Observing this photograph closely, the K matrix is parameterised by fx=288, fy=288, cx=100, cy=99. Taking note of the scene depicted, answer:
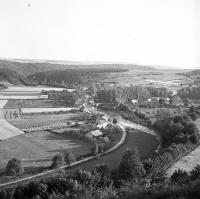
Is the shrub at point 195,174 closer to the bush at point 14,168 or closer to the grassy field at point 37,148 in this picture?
the grassy field at point 37,148

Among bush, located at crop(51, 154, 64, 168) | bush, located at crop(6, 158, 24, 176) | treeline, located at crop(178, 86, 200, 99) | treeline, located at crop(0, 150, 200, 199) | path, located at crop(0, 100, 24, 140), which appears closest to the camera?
treeline, located at crop(0, 150, 200, 199)

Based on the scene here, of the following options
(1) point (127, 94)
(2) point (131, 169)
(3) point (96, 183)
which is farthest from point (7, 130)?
(1) point (127, 94)

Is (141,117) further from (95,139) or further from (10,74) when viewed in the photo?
(10,74)

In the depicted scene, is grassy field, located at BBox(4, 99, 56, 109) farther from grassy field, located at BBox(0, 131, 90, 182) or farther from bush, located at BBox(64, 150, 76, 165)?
bush, located at BBox(64, 150, 76, 165)

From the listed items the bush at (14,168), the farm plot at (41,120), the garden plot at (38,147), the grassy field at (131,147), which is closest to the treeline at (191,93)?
→ the farm plot at (41,120)

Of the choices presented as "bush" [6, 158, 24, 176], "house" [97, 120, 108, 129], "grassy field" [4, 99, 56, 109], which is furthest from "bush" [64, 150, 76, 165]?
"grassy field" [4, 99, 56, 109]

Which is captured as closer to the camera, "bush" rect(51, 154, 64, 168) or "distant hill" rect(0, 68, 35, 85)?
"bush" rect(51, 154, 64, 168)

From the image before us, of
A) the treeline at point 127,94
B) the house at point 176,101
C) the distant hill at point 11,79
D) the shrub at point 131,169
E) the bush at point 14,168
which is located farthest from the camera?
the distant hill at point 11,79
